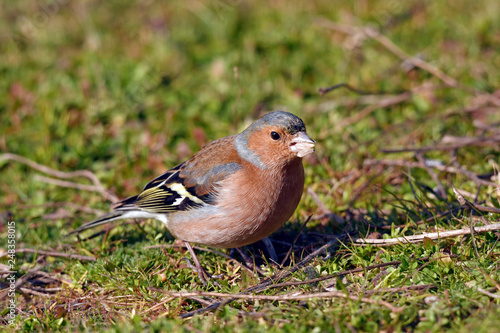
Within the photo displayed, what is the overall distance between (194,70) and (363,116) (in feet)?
8.81

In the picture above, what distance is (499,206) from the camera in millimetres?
4234

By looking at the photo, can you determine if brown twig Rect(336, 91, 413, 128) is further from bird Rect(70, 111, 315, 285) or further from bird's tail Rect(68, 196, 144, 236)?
bird's tail Rect(68, 196, 144, 236)

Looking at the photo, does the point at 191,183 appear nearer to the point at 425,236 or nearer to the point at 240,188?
the point at 240,188

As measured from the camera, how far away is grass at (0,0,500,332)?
A: 371 centimetres

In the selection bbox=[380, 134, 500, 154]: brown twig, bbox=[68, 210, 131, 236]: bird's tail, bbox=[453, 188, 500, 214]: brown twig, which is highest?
bbox=[68, 210, 131, 236]: bird's tail

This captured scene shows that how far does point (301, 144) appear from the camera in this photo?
13.6ft

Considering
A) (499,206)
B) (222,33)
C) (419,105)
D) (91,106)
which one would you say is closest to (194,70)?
(222,33)

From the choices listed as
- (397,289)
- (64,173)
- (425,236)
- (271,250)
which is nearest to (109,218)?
(271,250)

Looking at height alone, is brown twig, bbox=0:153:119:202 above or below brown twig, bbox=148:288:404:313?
above

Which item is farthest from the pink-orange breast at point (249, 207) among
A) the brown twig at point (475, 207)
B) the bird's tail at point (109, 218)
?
the brown twig at point (475, 207)

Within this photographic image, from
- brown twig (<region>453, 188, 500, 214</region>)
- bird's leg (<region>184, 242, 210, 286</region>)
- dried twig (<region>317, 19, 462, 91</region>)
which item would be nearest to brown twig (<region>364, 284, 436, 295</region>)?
brown twig (<region>453, 188, 500, 214</region>)

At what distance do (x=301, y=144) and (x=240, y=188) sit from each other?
1.98 ft

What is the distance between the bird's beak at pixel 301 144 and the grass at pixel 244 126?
841 millimetres

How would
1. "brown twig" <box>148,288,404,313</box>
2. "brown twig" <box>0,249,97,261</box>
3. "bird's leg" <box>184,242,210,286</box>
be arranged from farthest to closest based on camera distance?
"brown twig" <box>0,249,97,261</box> → "bird's leg" <box>184,242,210,286</box> → "brown twig" <box>148,288,404,313</box>
